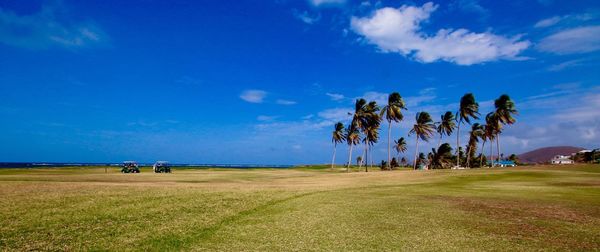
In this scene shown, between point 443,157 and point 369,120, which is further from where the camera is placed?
point 443,157

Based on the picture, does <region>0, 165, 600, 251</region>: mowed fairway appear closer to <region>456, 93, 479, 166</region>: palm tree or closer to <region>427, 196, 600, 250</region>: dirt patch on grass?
<region>427, 196, 600, 250</region>: dirt patch on grass

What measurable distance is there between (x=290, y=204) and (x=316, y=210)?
3.27 meters

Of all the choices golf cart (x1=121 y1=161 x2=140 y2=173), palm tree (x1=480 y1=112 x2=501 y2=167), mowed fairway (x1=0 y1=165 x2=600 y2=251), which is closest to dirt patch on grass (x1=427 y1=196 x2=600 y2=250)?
mowed fairway (x1=0 y1=165 x2=600 y2=251)

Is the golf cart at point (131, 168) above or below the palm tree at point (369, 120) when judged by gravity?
below

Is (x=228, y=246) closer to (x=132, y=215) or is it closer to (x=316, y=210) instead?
(x=132, y=215)

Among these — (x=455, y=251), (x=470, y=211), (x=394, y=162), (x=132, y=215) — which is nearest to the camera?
(x=455, y=251)

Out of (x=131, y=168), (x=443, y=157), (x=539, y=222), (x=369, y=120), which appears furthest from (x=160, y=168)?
(x=443, y=157)

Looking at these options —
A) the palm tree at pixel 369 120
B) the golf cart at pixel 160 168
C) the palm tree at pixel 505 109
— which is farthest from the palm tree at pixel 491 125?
the golf cart at pixel 160 168

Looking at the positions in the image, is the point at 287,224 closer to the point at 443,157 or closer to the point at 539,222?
the point at 539,222

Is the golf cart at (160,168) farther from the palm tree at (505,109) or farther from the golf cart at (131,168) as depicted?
the palm tree at (505,109)

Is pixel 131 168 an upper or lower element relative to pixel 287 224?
upper

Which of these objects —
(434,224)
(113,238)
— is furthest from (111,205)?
(434,224)

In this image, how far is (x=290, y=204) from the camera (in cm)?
2348

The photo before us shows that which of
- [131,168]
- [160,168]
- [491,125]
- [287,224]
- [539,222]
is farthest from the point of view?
[491,125]
